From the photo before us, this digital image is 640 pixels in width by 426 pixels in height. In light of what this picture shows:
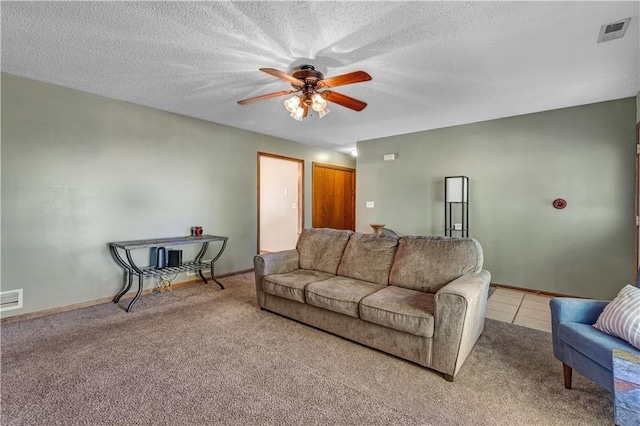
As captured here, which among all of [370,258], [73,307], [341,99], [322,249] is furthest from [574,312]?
[73,307]

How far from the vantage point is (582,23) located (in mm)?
1987

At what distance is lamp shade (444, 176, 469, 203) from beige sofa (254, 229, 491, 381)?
1966mm

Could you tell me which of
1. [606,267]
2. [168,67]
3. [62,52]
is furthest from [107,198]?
[606,267]

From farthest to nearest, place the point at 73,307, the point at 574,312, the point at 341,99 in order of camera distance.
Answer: the point at 73,307, the point at 341,99, the point at 574,312

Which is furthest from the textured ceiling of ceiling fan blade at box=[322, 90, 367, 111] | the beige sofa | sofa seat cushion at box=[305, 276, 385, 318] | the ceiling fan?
sofa seat cushion at box=[305, 276, 385, 318]

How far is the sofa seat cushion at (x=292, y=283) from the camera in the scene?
8.85ft

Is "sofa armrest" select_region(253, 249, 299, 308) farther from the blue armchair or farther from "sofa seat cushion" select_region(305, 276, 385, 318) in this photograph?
the blue armchair

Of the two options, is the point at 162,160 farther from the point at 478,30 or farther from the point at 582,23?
the point at 582,23

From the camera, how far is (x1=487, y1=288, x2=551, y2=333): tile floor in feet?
9.66

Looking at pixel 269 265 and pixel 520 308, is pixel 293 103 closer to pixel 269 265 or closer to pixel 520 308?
pixel 269 265

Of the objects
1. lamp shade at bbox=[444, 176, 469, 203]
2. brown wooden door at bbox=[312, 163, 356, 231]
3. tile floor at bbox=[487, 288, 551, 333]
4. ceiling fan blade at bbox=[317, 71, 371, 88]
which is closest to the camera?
ceiling fan blade at bbox=[317, 71, 371, 88]

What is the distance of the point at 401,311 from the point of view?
207 cm

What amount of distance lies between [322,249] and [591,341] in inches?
89.3

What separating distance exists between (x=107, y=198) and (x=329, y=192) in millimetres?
4212
